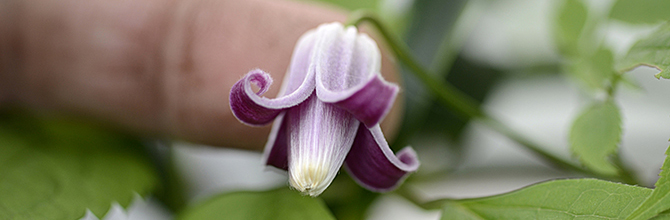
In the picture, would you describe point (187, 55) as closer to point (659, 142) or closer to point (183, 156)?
point (183, 156)

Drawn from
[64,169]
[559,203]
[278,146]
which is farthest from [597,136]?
[64,169]

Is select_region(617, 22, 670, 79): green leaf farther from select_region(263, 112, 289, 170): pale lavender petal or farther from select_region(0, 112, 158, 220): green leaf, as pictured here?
select_region(0, 112, 158, 220): green leaf

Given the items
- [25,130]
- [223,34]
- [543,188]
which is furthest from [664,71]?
[25,130]

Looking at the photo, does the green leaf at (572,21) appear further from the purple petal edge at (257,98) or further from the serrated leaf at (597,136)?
the purple petal edge at (257,98)

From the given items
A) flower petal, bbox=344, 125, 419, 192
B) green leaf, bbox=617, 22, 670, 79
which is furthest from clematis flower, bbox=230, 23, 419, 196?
green leaf, bbox=617, 22, 670, 79

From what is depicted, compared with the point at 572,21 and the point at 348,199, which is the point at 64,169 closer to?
the point at 348,199

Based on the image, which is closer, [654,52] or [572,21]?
[654,52]
